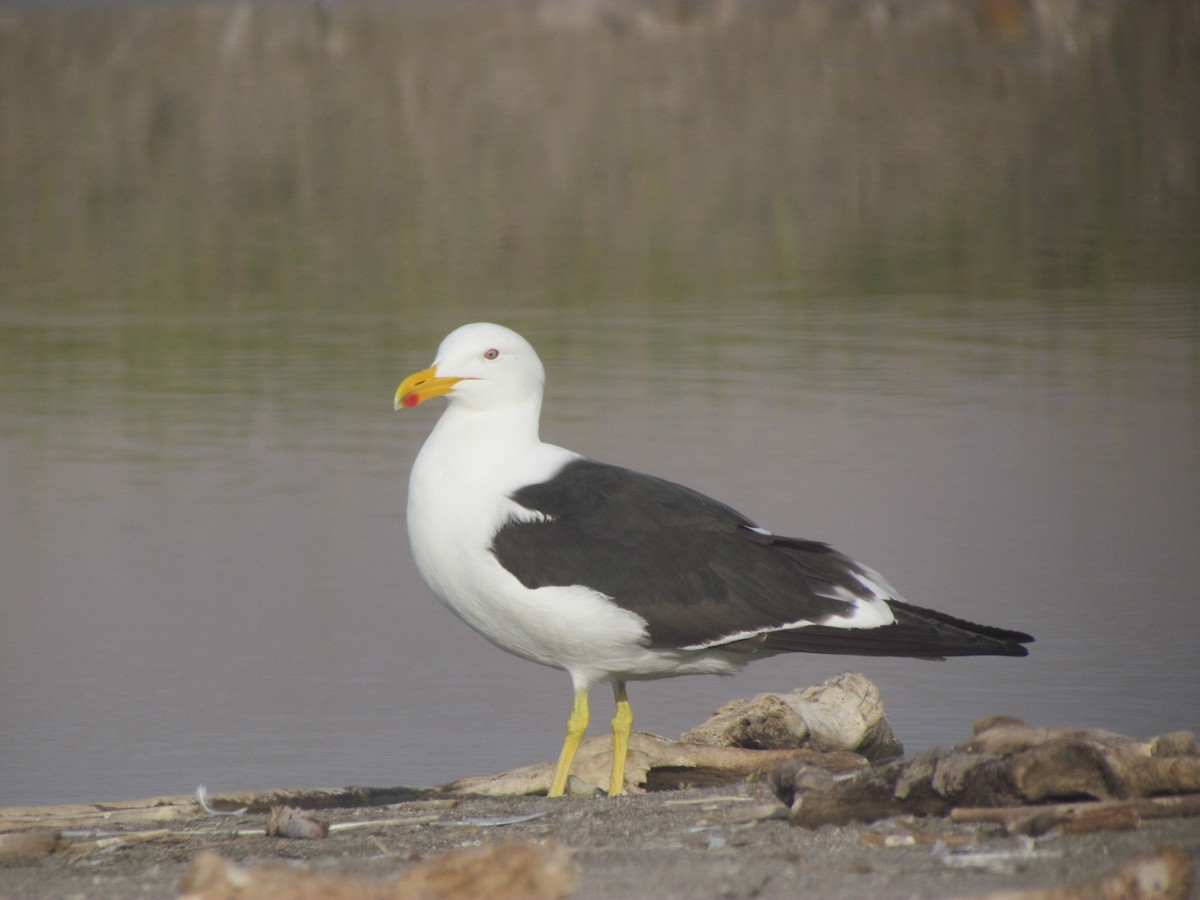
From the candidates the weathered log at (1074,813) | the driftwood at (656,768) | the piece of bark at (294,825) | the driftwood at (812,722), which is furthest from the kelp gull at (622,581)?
the weathered log at (1074,813)

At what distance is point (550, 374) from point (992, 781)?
29.3 ft

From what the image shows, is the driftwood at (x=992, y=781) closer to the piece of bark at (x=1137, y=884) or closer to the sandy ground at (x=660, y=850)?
the sandy ground at (x=660, y=850)

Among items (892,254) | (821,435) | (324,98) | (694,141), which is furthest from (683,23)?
(821,435)

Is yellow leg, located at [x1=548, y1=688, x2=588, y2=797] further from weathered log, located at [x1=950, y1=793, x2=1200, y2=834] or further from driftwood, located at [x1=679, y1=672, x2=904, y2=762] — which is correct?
weathered log, located at [x1=950, y1=793, x2=1200, y2=834]

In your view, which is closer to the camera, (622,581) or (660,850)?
(660,850)

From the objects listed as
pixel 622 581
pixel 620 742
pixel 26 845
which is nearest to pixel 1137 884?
pixel 622 581

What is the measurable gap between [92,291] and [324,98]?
50.9ft

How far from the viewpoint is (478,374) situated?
21.2 feet

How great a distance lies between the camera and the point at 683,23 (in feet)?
144

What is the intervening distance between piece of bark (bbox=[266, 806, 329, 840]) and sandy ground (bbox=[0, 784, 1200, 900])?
31mm

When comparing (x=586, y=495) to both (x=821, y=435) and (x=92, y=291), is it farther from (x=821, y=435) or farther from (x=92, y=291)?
(x=92, y=291)

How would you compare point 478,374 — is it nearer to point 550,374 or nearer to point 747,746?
point 747,746

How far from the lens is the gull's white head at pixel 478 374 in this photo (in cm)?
642

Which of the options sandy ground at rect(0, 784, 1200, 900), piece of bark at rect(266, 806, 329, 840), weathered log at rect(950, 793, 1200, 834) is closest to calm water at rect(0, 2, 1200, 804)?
sandy ground at rect(0, 784, 1200, 900)
